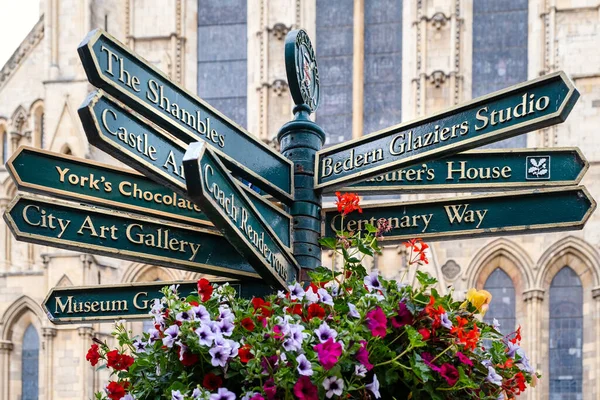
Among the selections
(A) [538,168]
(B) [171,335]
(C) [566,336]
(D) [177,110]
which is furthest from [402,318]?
(C) [566,336]

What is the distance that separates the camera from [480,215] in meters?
3.78

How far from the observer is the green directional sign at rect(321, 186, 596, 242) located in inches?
145

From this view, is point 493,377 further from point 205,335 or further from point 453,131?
point 453,131

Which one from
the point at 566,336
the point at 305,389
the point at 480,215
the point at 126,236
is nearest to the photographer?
the point at 305,389

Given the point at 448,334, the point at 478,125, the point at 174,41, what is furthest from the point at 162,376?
the point at 174,41

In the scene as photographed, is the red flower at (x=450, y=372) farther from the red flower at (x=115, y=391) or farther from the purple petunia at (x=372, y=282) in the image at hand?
the red flower at (x=115, y=391)

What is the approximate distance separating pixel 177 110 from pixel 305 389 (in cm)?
117

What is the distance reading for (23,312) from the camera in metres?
17.7

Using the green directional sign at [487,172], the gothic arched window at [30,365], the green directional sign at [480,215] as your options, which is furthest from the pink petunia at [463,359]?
the gothic arched window at [30,365]

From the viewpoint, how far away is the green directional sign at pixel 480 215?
368 cm

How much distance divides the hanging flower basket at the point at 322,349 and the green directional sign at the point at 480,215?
2.51 ft

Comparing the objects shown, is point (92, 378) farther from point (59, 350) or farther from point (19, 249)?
point (19, 249)

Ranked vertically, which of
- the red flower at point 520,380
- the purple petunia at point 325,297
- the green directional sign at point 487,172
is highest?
the green directional sign at point 487,172

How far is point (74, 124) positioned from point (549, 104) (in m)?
14.7
